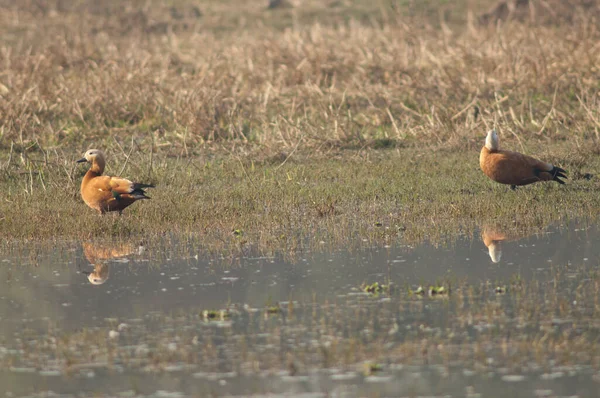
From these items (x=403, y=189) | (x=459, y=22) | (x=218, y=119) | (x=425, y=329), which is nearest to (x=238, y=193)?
(x=403, y=189)

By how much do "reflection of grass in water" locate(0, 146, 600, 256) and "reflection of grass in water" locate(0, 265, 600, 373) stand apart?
211cm

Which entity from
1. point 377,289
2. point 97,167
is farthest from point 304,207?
point 377,289

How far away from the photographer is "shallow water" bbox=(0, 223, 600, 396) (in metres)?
5.86

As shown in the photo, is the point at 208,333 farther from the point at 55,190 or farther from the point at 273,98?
the point at 273,98

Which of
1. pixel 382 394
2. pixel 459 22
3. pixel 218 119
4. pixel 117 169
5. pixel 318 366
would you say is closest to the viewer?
pixel 382 394

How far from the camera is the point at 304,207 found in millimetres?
11133

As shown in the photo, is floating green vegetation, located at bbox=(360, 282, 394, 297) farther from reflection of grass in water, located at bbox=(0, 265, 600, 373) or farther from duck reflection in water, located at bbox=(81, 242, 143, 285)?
duck reflection in water, located at bbox=(81, 242, 143, 285)

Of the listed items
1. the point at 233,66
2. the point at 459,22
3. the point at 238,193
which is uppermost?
the point at 459,22

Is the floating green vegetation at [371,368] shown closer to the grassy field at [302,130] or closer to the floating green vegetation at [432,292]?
the floating green vegetation at [432,292]

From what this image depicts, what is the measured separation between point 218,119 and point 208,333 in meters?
9.26

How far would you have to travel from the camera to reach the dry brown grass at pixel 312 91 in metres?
15.0

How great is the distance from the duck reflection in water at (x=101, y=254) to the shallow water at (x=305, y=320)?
24 mm

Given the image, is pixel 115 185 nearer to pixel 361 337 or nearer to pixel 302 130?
pixel 361 337

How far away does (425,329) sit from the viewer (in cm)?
667
